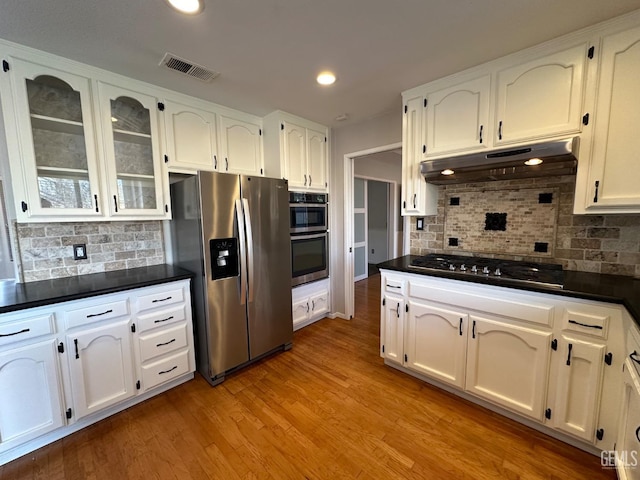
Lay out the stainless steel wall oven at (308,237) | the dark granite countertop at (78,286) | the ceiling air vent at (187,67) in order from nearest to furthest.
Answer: the dark granite countertop at (78,286) → the ceiling air vent at (187,67) → the stainless steel wall oven at (308,237)

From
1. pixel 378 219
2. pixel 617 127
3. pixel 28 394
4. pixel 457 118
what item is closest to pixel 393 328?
pixel 457 118

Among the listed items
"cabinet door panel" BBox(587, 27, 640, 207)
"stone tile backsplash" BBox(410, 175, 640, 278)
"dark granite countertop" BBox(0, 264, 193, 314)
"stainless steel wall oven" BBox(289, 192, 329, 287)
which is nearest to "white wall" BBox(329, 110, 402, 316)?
"stainless steel wall oven" BBox(289, 192, 329, 287)

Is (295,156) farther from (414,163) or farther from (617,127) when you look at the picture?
(617,127)

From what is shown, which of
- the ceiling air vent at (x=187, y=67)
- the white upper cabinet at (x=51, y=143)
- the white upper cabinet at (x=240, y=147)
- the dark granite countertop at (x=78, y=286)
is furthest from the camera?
the white upper cabinet at (x=240, y=147)

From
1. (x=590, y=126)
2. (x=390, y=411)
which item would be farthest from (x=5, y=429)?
(x=590, y=126)

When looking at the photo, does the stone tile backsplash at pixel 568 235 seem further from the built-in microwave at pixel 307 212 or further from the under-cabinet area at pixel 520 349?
the built-in microwave at pixel 307 212

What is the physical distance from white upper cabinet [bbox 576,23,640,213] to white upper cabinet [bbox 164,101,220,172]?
114 inches

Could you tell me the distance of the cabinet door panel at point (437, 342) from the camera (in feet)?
6.20

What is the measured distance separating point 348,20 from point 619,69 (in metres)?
1.58

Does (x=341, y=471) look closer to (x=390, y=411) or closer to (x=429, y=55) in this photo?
(x=390, y=411)

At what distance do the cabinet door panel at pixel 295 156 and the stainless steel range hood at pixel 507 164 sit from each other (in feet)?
4.49

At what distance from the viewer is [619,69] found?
147 cm

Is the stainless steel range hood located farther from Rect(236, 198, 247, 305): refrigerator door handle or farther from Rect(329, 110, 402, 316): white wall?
Rect(236, 198, 247, 305): refrigerator door handle

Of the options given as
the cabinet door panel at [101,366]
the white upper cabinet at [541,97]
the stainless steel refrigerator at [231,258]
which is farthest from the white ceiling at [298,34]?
the cabinet door panel at [101,366]
